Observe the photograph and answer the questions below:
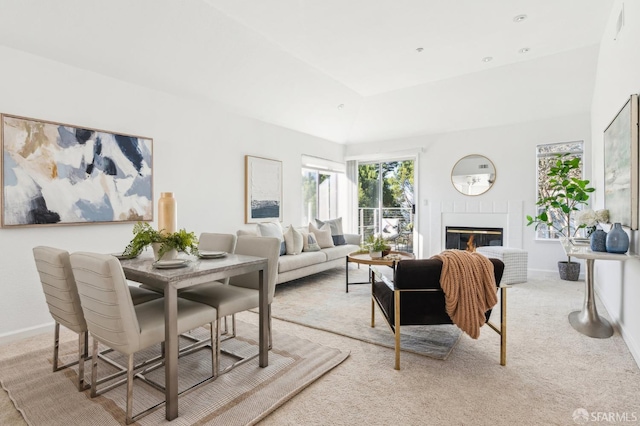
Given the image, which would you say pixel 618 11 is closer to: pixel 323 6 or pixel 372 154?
pixel 323 6

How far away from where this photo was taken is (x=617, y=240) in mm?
2742

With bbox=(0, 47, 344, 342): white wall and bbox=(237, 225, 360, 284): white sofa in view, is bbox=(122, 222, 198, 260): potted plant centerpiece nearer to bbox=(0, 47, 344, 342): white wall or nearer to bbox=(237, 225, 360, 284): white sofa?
bbox=(0, 47, 344, 342): white wall

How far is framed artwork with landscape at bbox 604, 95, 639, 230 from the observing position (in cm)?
254

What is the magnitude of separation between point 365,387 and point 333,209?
5.53m

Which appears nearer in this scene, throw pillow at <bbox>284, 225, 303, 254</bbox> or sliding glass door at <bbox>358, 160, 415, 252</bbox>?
throw pillow at <bbox>284, 225, 303, 254</bbox>

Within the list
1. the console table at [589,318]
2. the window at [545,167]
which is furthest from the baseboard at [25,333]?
the window at [545,167]

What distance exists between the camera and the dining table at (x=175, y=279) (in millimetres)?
1896

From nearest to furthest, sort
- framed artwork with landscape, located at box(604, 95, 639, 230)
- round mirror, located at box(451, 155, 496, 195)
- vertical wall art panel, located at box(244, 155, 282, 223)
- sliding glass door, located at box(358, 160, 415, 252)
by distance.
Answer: framed artwork with landscape, located at box(604, 95, 639, 230) < vertical wall art panel, located at box(244, 155, 282, 223) < round mirror, located at box(451, 155, 496, 195) < sliding glass door, located at box(358, 160, 415, 252)

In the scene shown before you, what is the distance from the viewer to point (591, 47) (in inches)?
175

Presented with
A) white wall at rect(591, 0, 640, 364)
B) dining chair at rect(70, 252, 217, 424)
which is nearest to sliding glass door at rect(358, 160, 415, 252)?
white wall at rect(591, 0, 640, 364)

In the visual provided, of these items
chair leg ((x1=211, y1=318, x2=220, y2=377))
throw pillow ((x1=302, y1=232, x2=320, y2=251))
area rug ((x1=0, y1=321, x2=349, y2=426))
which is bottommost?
area rug ((x1=0, y1=321, x2=349, y2=426))

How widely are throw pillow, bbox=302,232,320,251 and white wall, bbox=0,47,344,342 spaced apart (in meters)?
0.74

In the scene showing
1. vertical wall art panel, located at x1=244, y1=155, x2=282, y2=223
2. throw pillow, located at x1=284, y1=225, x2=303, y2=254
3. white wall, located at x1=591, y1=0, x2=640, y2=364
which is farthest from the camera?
vertical wall art panel, located at x1=244, y1=155, x2=282, y2=223

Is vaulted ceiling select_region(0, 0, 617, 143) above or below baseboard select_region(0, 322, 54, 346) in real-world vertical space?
above
